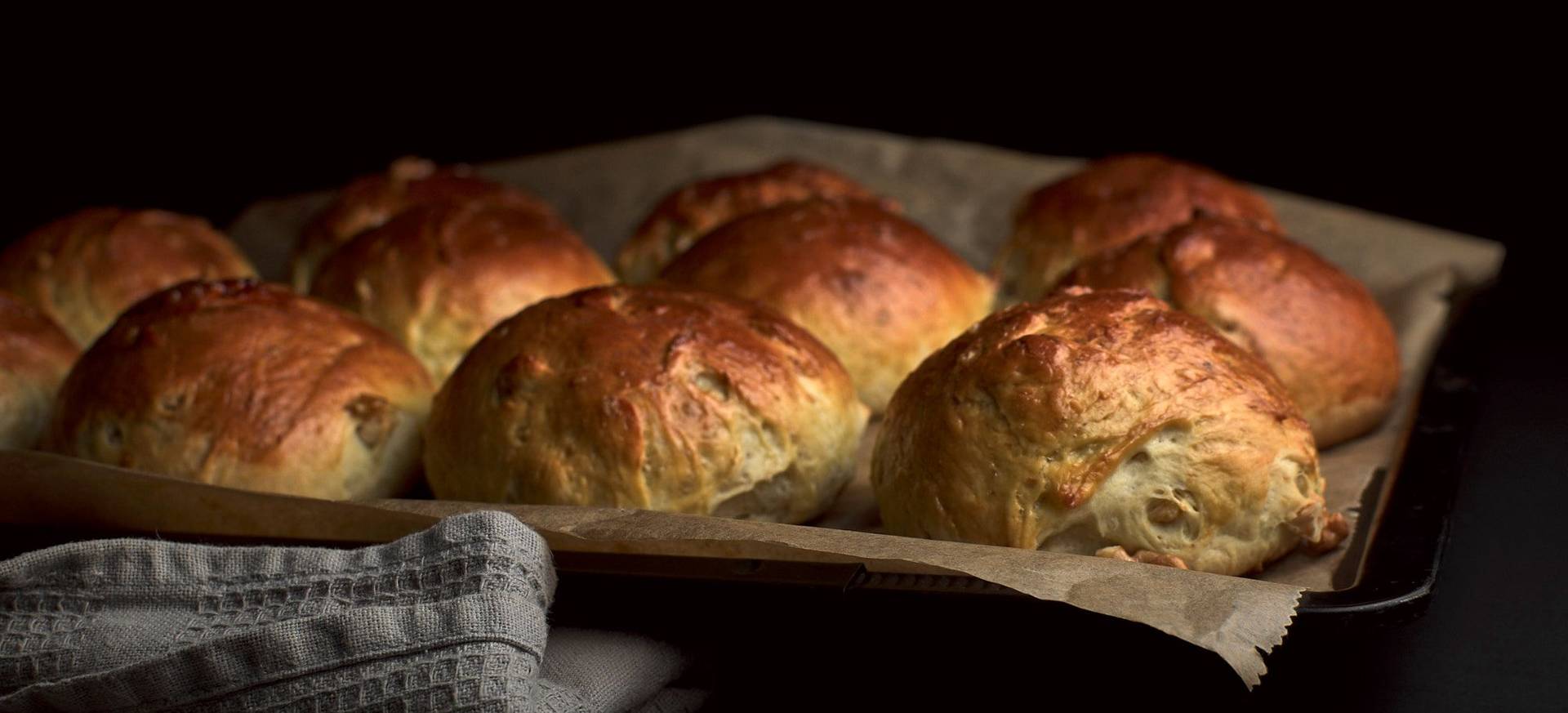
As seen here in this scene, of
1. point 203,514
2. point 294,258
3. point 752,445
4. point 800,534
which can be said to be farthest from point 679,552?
point 294,258

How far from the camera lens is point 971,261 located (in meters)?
5.12

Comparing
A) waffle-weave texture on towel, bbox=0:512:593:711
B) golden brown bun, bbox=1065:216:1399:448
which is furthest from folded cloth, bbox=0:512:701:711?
golden brown bun, bbox=1065:216:1399:448

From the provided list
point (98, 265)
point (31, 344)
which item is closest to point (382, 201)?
point (98, 265)

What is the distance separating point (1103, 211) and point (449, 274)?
1670 mm

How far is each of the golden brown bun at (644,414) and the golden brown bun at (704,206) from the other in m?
1.32

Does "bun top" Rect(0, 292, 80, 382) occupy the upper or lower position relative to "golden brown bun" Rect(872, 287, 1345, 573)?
lower

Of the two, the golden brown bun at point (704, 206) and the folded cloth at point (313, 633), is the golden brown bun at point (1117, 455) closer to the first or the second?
the folded cloth at point (313, 633)

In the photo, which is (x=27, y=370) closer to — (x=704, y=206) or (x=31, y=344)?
(x=31, y=344)

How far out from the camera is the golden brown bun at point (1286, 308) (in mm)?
3445

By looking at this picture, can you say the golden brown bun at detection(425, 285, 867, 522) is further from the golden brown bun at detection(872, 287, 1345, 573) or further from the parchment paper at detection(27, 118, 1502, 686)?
the golden brown bun at detection(872, 287, 1345, 573)

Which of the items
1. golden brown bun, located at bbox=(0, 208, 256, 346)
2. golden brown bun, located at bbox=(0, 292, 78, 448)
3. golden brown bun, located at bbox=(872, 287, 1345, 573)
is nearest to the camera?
golden brown bun, located at bbox=(872, 287, 1345, 573)

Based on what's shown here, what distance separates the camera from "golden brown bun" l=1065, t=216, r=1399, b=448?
3.45 meters

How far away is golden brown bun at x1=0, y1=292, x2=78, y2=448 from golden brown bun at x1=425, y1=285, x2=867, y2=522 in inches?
38.5

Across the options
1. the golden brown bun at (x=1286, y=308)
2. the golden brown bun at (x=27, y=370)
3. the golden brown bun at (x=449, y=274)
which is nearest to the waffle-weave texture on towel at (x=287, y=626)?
the golden brown bun at (x=27, y=370)
